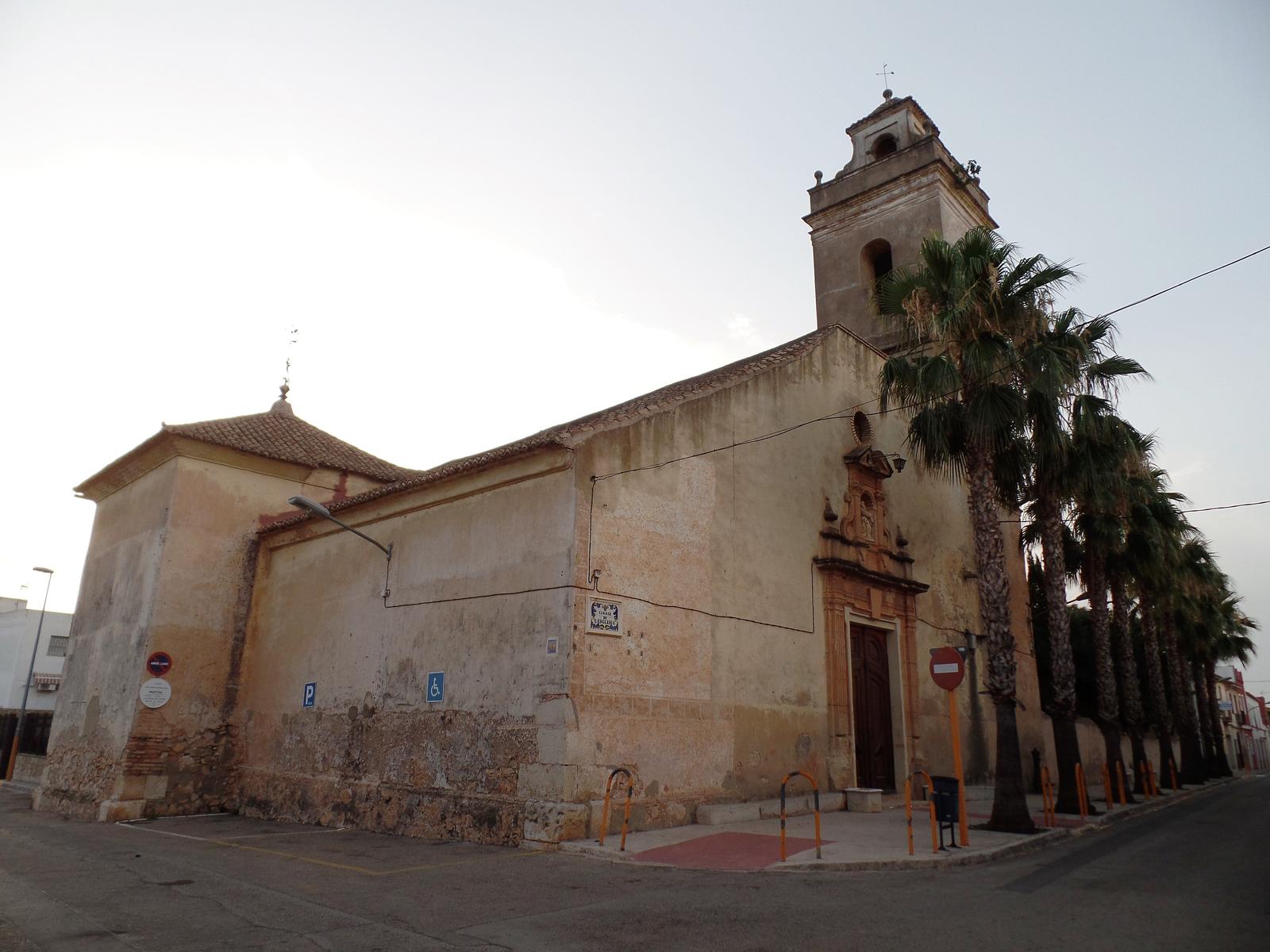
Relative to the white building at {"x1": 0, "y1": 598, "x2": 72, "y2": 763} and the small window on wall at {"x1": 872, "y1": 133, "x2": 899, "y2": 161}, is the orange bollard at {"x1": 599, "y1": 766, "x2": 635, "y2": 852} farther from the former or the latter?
the white building at {"x1": 0, "y1": 598, "x2": 72, "y2": 763}

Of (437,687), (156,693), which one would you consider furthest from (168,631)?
(437,687)

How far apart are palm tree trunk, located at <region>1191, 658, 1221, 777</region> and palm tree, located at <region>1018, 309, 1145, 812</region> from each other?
20.3 metres

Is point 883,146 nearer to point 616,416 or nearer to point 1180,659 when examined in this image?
point 616,416

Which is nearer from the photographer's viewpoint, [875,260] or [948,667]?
[948,667]

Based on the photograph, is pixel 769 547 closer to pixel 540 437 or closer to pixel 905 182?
pixel 540 437

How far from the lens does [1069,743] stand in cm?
1370

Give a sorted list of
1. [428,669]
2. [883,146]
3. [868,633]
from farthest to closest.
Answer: [883,146] → [868,633] → [428,669]

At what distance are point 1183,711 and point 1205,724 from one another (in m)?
7.93

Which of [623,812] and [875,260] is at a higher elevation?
[875,260]

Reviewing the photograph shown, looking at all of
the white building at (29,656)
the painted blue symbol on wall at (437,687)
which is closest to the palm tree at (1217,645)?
the painted blue symbol on wall at (437,687)

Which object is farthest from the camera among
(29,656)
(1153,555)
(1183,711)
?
(29,656)

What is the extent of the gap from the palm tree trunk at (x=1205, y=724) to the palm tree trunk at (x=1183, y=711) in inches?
168

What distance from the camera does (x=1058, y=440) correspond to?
13.4m

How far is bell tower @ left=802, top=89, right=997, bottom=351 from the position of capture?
21.8 meters
